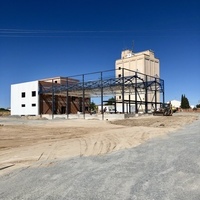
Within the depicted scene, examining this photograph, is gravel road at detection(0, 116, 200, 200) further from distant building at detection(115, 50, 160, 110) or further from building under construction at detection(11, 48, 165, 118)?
distant building at detection(115, 50, 160, 110)

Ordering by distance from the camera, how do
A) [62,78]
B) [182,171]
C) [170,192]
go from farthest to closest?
1. [62,78]
2. [182,171]
3. [170,192]

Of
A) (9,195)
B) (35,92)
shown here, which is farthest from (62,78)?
(9,195)

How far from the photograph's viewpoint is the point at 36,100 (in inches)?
2229

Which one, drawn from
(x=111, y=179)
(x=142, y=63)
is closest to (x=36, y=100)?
(x=142, y=63)

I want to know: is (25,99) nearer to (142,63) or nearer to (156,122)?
(142,63)

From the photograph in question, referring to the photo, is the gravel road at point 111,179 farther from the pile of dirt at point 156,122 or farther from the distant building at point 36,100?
the distant building at point 36,100

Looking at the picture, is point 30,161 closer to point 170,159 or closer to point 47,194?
point 47,194

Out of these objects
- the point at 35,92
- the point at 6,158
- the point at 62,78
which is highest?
the point at 62,78

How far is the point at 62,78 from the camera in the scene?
66688mm

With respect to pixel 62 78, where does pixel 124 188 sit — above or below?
below

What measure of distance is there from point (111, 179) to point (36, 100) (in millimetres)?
52552

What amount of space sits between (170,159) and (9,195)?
4977mm

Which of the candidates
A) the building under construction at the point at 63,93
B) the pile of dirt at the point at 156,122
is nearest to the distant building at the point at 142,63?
the building under construction at the point at 63,93

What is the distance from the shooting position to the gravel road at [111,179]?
200 inches
